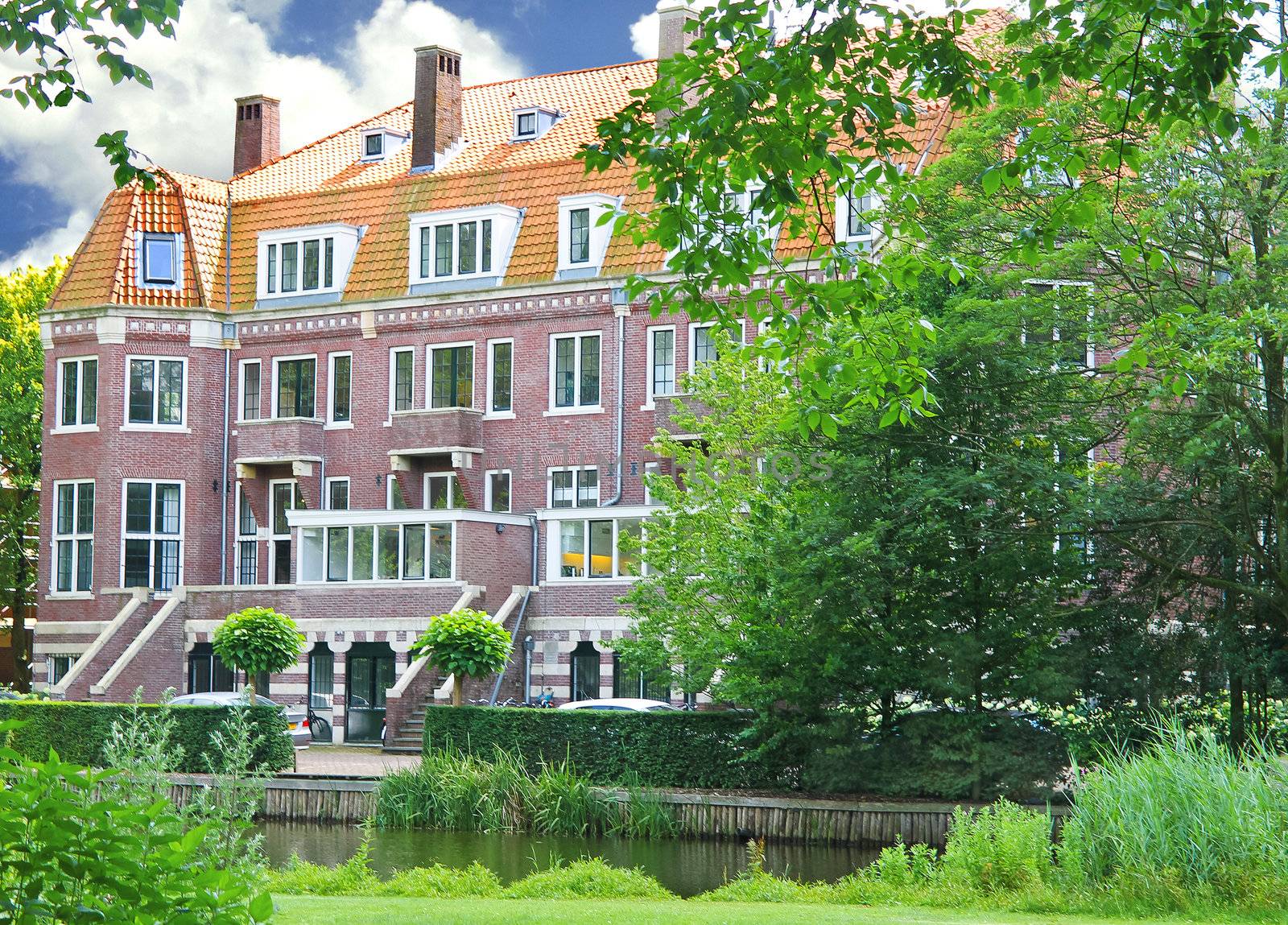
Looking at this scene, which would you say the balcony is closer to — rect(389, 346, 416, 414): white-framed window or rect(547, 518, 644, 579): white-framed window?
rect(389, 346, 416, 414): white-framed window

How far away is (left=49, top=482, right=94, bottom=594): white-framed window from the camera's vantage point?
42875 millimetres

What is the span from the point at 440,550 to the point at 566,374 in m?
5.55

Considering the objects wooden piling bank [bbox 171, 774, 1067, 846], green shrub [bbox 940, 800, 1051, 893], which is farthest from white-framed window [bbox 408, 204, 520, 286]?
green shrub [bbox 940, 800, 1051, 893]

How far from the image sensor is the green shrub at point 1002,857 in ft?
51.3

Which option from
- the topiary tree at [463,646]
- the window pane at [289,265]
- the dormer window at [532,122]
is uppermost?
the dormer window at [532,122]

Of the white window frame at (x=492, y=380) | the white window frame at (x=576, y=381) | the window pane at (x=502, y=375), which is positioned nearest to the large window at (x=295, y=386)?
the white window frame at (x=492, y=380)

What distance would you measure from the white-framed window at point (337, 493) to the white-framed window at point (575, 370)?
608cm

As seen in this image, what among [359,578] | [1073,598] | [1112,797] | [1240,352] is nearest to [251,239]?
[359,578]

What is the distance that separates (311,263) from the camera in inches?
1736

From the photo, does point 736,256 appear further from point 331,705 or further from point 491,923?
point 331,705

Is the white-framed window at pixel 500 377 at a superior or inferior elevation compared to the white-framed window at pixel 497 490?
superior

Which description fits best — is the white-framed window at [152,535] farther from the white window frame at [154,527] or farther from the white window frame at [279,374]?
the white window frame at [279,374]

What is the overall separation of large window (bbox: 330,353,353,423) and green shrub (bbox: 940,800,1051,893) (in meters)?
29.0

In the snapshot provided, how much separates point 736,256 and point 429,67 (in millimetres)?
35553
